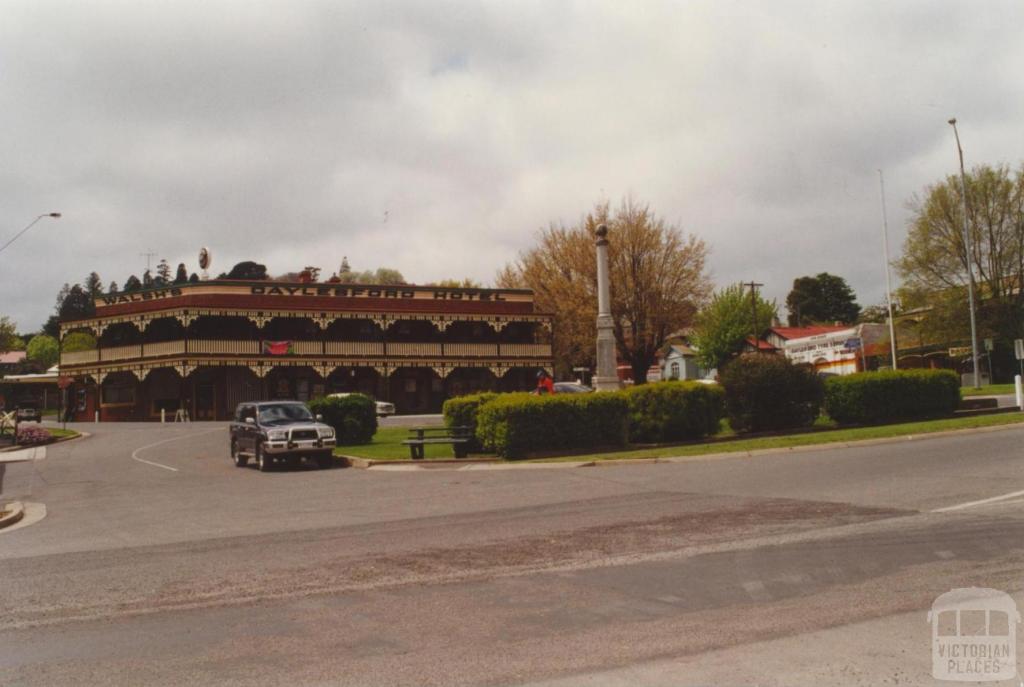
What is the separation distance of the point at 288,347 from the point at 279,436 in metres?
30.8

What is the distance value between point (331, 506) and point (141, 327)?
1647 inches

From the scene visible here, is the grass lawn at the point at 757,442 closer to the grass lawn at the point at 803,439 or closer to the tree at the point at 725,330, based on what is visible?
the grass lawn at the point at 803,439

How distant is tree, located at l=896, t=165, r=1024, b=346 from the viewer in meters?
50.1

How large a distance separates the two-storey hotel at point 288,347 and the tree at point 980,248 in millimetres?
23873

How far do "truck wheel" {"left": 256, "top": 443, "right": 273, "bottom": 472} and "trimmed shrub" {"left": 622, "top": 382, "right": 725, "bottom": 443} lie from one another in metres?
9.49

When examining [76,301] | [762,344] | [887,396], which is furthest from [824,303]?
[76,301]

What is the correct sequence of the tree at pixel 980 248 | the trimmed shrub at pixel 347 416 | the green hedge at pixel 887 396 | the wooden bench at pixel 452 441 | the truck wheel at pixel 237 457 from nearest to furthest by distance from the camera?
the wooden bench at pixel 452 441 → the truck wheel at pixel 237 457 → the green hedge at pixel 887 396 → the trimmed shrub at pixel 347 416 → the tree at pixel 980 248

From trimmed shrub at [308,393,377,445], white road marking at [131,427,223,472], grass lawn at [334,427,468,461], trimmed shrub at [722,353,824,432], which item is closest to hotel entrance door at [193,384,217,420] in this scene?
white road marking at [131,427,223,472]

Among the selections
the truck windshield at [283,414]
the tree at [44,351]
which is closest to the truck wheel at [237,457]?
the truck windshield at [283,414]

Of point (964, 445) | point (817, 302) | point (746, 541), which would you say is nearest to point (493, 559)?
point (746, 541)

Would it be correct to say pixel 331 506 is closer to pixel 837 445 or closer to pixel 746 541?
pixel 746 541

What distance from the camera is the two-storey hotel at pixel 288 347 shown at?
167 feet

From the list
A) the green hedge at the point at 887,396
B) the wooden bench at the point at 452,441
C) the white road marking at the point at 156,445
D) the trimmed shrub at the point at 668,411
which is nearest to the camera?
the wooden bench at the point at 452,441

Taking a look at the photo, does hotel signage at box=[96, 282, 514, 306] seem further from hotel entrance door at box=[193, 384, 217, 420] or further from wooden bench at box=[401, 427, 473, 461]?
wooden bench at box=[401, 427, 473, 461]
